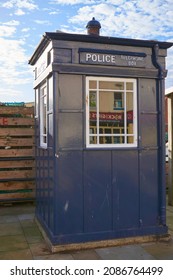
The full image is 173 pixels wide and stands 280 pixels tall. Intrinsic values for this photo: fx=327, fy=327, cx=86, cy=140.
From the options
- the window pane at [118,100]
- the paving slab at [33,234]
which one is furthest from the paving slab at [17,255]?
the window pane at [118,100]

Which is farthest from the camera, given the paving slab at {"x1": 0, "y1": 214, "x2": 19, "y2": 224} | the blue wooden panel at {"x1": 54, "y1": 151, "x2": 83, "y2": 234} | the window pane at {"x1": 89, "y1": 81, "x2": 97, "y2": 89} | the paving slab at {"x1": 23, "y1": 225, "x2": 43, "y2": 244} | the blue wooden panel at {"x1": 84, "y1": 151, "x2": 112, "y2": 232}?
the paving slab at {"x1": 0, "y1": 214, "x2": 19, "y2": 224}

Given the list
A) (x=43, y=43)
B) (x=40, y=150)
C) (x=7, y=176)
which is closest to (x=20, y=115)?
(x=7, y=176)

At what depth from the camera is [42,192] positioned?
6.15 m

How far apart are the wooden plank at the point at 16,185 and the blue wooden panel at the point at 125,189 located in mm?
3915

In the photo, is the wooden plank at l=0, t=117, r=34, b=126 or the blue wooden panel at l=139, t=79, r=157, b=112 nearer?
the blue wooden panel at l=139, t=79, r=157, b=112

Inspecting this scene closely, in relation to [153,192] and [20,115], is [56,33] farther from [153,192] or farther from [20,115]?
[20,115]

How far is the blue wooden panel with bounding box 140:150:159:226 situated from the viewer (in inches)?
217

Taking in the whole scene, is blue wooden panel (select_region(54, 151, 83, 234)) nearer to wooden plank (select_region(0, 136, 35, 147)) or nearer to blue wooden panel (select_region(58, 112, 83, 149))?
blue wooden panel (select_region(58, 112, 83, 149))

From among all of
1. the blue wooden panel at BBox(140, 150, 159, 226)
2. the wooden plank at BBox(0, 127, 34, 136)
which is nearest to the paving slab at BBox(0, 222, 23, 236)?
the blue wooden panel at BBox(140, 150, 159, 226)

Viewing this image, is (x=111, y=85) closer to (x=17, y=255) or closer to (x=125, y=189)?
(x=125, y=189)

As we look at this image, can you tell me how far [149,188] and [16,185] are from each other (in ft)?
14.0

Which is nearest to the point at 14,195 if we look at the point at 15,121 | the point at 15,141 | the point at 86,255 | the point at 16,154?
the point at 16,154

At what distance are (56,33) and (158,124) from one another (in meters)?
2.26

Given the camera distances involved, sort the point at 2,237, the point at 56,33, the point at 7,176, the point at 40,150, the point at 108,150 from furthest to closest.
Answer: the point at 7,176, the point at 40,150, the point at 2,237, the point at 108,150, the point at 56,33
